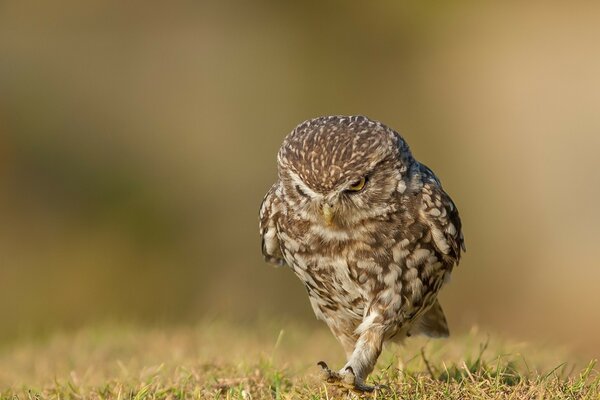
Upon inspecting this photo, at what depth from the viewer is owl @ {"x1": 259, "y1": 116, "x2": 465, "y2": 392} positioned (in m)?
5.06

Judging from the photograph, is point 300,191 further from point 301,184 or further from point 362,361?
point 362,361

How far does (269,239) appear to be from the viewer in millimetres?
5723

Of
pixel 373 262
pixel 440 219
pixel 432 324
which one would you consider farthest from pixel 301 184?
pixel 432 324

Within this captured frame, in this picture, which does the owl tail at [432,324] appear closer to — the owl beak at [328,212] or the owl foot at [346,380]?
the owl beak at [328,212]

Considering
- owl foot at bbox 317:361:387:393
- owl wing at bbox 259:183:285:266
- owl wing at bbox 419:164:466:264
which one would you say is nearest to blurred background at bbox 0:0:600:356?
owl wing at bbox 259:183:285:266

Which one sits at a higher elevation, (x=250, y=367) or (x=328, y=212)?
(x=328, y=212)

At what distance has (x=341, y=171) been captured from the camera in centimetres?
499

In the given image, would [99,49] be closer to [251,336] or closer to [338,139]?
[251,336]

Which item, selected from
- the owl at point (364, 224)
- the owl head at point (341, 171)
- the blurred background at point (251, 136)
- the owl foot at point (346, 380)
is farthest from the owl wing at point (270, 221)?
the blurred background at point (251, 136)

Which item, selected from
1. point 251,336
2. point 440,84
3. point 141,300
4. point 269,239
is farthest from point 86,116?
point 269,239

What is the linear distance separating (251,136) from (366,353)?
448 inches

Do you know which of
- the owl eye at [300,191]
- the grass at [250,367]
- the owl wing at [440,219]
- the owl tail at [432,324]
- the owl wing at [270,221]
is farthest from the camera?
the owl tail at [432,324]

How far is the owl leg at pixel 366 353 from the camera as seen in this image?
4.95 meters

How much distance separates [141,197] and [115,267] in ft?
3.53
